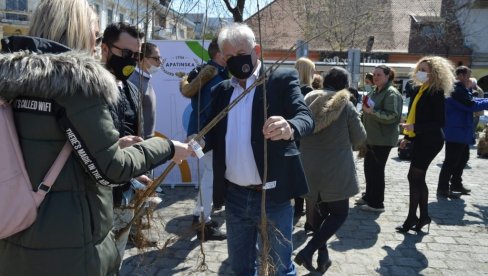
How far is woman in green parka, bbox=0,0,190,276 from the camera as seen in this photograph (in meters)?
1.50

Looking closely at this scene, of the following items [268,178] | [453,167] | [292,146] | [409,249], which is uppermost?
Answer: [292,146]

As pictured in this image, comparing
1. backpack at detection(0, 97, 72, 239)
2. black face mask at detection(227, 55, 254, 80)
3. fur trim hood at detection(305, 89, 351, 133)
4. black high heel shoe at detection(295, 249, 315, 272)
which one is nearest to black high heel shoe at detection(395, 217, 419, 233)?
black high heel shoe at detection(295, 249, 315, 272)

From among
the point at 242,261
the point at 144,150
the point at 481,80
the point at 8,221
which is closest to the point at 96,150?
the point at 144,150

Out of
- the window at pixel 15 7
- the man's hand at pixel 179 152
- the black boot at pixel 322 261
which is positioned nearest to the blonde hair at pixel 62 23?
the man's hand at pixel 179 152

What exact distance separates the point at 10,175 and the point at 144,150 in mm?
490

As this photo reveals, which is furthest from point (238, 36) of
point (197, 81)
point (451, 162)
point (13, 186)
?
point (451, 162)

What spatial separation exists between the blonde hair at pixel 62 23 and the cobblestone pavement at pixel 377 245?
165cm

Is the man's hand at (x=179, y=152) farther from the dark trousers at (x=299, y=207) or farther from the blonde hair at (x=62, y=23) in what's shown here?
the dark trousers at (x=299, y=207)

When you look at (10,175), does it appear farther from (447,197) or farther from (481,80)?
(481,80)

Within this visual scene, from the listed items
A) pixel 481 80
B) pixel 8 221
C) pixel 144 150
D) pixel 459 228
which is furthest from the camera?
pixel 481 80

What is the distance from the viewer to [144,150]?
177 centimetres

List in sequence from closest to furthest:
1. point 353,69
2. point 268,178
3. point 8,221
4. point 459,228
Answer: point 8,221 → point 268,178 → point 459,228 → point 353,69

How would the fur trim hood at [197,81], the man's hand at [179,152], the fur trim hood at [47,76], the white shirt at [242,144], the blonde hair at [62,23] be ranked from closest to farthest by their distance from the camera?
1. the fur trim hood at [47,76]
2. the blonde hair at [62,23]
3. the man's hand at [179,152]
4. the white shirt at [242,144]
5. the fur trim hood at [197,81]

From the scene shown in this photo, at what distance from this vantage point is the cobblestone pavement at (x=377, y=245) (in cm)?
411
